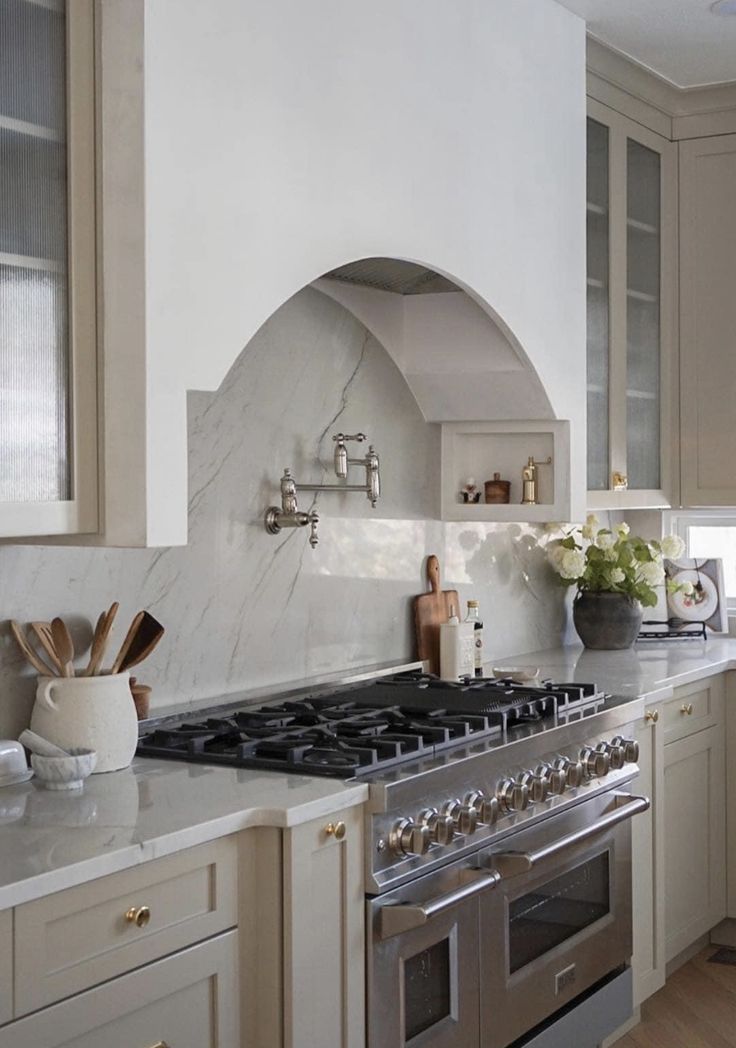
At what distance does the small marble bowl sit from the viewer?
231 centimetres

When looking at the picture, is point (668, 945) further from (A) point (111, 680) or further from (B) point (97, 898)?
(B) point (97, 898)

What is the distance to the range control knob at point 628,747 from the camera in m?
3.35

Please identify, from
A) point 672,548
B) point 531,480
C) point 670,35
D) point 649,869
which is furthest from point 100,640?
point 670,35

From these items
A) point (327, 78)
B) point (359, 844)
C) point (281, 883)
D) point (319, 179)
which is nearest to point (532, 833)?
point (359, 844)

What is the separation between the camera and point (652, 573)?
4359mm

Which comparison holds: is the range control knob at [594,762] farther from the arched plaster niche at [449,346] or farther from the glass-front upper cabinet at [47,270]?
the glass-front upper cabinet at [47,270]

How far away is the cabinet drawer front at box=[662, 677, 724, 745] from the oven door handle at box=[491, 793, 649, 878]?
1.34 ft

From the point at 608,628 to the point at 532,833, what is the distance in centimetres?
153

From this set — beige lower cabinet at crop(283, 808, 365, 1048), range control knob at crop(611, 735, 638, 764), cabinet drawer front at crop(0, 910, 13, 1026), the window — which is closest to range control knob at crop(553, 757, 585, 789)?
range control knob at crop(611, 735, 638, 764)

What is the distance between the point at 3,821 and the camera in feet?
6.91

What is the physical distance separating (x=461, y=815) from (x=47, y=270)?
1.24 metres

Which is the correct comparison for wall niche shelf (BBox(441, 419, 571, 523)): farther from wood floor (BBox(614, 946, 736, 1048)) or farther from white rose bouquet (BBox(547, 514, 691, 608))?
wood floor (BBox(614, 946, 736, 1048))

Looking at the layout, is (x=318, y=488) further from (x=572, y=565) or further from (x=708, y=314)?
(x=708, y=314)

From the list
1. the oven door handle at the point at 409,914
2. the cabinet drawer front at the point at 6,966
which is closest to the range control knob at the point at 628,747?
the oven door handle at the point at 409,914
